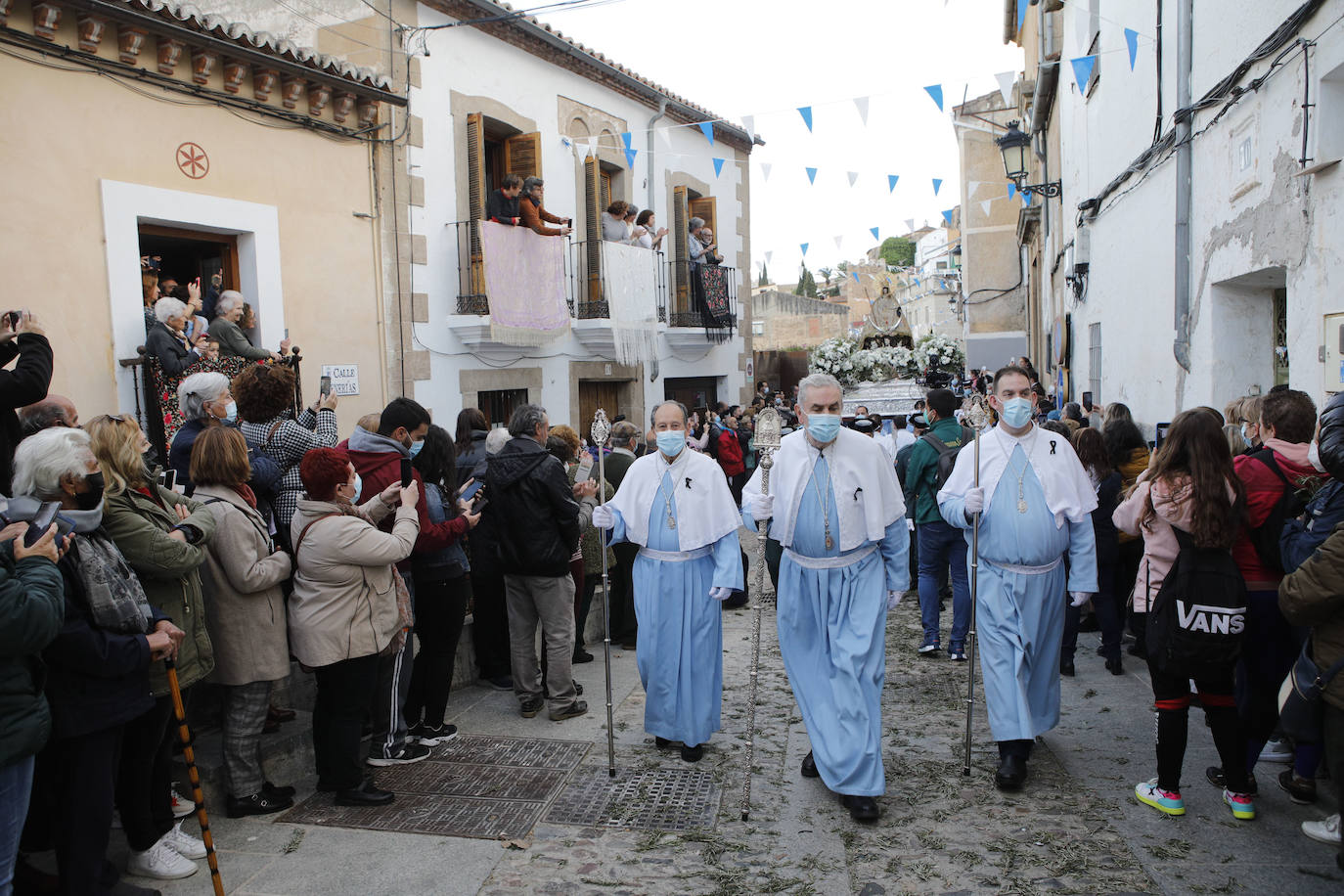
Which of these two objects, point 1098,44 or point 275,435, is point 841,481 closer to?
point 275,435

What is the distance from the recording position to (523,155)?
11578 millimetres

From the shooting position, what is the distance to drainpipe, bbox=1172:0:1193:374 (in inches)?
267

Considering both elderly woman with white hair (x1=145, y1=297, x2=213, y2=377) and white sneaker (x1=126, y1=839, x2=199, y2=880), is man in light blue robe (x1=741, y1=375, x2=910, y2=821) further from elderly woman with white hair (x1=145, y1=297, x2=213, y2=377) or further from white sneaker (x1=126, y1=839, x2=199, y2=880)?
elderly woman with white hair (x1=145, y1=297, x2=213, y2=377)

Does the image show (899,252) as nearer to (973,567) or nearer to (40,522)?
(973,567)

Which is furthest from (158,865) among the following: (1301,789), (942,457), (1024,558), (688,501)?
(942,457)

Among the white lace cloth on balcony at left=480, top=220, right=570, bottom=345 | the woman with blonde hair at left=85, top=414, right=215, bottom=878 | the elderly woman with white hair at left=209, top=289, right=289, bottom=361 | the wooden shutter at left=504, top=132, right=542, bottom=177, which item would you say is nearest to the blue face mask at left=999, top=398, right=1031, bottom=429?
the woman with blonde hair at left=85, top=414, right=215, bottom=878

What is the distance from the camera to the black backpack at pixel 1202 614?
3613 mm

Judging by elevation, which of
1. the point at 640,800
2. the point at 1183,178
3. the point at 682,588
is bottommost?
the point at 640,800

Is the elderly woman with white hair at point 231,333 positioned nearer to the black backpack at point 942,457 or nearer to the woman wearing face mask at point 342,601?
the woman wearing face mask at point 342,601

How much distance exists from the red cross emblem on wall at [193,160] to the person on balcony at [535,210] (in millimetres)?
3806

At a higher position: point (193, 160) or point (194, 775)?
point (193, 160)

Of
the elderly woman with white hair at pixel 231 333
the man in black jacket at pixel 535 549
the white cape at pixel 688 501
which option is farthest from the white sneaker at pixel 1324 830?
the elderly woman with white hair at pixel 231 333

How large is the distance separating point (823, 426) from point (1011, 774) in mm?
1748

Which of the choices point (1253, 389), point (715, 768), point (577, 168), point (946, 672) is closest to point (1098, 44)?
point (1253, 389)
